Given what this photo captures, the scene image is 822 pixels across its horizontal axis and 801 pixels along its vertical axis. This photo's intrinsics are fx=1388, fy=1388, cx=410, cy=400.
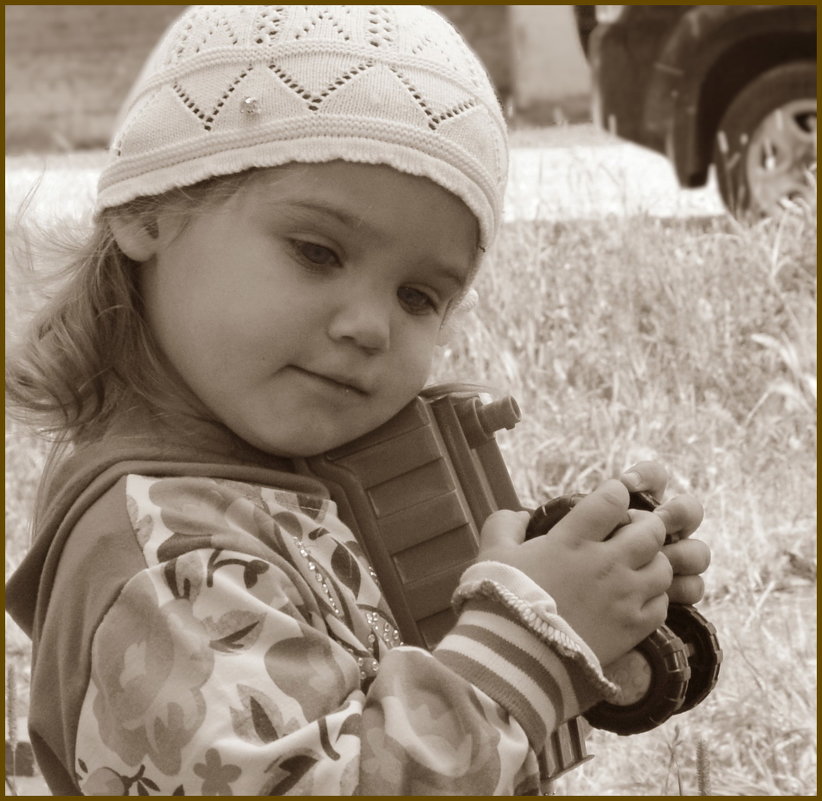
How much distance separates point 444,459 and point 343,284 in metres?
0.33

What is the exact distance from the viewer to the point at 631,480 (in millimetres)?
1802

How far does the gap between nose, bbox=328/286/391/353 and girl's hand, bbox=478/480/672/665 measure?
29 centimetres

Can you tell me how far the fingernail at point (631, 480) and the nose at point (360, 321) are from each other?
0.36 m

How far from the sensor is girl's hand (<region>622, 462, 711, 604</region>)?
1.81m

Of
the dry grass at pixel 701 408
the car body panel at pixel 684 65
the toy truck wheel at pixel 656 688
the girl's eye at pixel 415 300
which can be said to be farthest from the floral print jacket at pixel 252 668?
the car body panel at pixel 684 65

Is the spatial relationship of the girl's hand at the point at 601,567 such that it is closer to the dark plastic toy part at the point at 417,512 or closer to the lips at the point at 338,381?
the dark plastic toy part at the point at 417,512

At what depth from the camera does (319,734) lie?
56.9 inches

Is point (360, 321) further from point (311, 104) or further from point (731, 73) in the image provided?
point (731, 73)

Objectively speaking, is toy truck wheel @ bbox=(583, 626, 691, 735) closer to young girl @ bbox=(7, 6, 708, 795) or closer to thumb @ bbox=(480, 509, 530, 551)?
young girl @ bbox=(7, 6, 708, 795)

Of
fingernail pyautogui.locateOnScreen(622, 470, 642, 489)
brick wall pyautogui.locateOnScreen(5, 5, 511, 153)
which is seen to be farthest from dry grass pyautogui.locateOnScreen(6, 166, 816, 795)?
brick wall pyautogui.locateOnScreen(5, 5, 511, 153)

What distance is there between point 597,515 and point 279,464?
17.0 inches

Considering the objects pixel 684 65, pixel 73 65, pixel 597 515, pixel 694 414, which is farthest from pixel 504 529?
pixel 73 65

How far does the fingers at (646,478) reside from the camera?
180 centimetres

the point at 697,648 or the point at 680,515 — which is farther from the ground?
the point at 680,515
